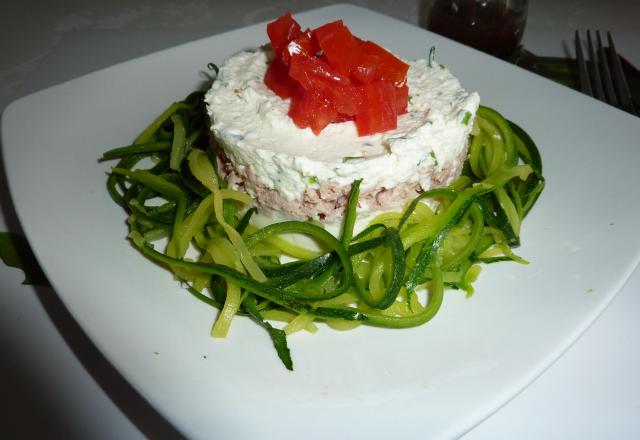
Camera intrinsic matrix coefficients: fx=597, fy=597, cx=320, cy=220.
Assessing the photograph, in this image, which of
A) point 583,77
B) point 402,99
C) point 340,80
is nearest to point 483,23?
point 583,77

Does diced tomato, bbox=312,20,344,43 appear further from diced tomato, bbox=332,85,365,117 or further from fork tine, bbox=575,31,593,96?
fork tine, bbox=575,31,593,96

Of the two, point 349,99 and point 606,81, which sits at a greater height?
point 606,81

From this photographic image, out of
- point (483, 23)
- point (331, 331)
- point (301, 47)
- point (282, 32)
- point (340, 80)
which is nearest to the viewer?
point (331, 331)

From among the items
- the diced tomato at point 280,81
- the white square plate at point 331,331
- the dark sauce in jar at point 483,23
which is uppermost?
the dark sauce in jar at point 483,23

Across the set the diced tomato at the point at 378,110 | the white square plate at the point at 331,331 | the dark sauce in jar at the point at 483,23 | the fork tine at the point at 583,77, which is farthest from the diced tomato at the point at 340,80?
the dark sauce in jar at the point at 483,23

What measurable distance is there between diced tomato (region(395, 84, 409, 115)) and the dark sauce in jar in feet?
7.94

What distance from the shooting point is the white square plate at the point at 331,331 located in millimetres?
2389

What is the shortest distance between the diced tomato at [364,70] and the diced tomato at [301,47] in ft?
0.89

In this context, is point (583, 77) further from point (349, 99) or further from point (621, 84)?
point (349, 99)

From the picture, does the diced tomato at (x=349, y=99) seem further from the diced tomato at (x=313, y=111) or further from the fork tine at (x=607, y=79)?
the fork tine at (x=607, y=79)

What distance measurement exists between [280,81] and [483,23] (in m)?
2.73

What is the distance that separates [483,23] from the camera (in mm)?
5230

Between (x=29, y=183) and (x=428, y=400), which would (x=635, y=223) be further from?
(x=29, y=183)

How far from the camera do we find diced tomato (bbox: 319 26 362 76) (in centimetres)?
297
